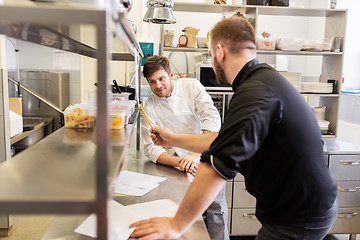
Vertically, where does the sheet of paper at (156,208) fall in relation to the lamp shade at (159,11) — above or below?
below

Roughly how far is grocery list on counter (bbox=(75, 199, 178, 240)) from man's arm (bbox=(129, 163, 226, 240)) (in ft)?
0.23

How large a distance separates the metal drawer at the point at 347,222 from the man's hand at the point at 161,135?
2.02 meters

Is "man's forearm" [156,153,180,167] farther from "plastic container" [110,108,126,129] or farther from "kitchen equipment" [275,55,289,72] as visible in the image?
"kitchen equipment" [275,55,289,72]

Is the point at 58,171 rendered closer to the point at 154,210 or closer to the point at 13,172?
the point at 13,172

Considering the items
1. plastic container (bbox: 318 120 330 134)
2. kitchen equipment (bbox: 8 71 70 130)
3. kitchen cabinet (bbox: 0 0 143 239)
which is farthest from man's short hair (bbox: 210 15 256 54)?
kitchen equipment (bbox: 8 71 70 130)

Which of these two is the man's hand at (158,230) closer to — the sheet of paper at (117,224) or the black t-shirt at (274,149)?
the sheet of paper at (117,224)

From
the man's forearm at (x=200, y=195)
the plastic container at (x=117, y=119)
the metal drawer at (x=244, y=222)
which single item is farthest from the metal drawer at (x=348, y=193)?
the plastic container at (x=117, y=119)

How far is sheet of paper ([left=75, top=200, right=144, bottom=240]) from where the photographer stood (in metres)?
1.28

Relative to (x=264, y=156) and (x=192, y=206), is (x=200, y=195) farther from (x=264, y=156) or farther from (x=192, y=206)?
(x=264, y=156)

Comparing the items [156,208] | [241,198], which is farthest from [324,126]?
[156,208]

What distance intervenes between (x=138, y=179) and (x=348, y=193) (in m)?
2.17

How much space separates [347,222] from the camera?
3229 millimetres

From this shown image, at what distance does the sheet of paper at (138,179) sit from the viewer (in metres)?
1.90

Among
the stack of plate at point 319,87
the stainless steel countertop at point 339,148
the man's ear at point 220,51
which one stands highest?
the man's ear at point 220,51
